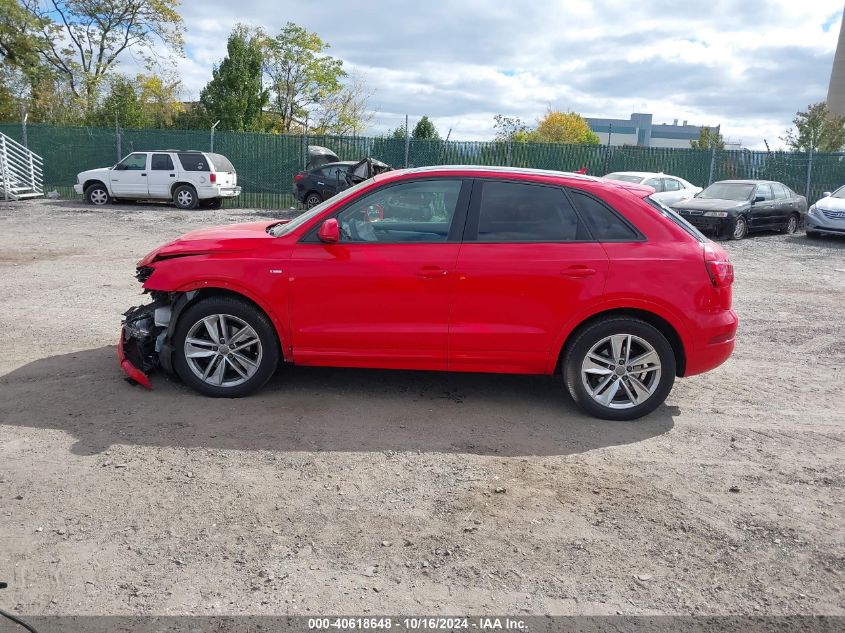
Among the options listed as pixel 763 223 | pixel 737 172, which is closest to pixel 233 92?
pixel 737 172

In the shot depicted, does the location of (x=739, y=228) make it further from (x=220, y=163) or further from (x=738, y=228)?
(x=220, y=163)

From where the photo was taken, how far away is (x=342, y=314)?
521cm

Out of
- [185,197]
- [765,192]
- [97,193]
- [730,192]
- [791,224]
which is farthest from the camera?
[97,193]

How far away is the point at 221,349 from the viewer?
5.32m

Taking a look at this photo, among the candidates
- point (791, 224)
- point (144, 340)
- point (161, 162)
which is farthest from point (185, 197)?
point (791, 224)

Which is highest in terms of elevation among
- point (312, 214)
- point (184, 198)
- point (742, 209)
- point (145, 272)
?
point (742, 209)

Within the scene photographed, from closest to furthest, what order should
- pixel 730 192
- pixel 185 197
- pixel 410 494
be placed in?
1. pixel 410 494
2. pixel 730 192
3. pixel 185 197

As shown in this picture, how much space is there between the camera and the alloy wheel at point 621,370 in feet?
16.9

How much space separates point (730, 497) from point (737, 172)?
2145cm

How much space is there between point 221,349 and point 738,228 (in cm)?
1534

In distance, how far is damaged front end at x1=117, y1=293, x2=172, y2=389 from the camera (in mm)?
5465

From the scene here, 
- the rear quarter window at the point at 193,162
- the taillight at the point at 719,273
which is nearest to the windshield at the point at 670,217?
the taillight at the point at 719,273

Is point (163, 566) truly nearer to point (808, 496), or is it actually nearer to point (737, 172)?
point (808, 496)

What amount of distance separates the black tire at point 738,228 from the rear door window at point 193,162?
1430 cm
